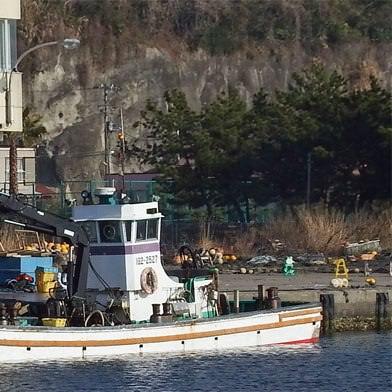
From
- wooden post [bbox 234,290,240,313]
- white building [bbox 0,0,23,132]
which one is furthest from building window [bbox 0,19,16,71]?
wooden post [bbox 234,290,240,313]

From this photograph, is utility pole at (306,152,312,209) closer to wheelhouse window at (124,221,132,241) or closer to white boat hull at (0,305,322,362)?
white boat hull at (0,305,322,362)

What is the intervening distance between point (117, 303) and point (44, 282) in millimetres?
1819

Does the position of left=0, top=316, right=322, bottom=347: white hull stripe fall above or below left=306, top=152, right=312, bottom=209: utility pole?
below

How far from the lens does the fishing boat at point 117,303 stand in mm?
33344

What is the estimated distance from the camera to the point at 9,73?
4584 centimetres

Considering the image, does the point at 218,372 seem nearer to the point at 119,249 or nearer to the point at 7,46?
the point at 119,249

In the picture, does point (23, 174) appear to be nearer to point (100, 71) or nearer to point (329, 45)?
point (100, 71)

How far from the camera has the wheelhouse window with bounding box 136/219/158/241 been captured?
117 feet

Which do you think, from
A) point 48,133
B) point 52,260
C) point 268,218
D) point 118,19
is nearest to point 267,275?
point 52,260

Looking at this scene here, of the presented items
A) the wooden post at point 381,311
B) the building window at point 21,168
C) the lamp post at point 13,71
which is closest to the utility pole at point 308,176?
the building window at point 21,168

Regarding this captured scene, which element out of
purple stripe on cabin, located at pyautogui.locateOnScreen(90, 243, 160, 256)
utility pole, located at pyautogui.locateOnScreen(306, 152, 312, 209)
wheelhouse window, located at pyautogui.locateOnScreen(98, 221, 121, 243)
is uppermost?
utility pole, located at pyautogui.locateOnScreen(306, 152, 312, 209)

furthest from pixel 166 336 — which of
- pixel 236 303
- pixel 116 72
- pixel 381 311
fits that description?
pixel 116 72

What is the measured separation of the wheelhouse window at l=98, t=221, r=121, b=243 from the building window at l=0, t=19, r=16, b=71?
11.7 metres

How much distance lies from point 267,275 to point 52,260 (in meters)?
12.2
